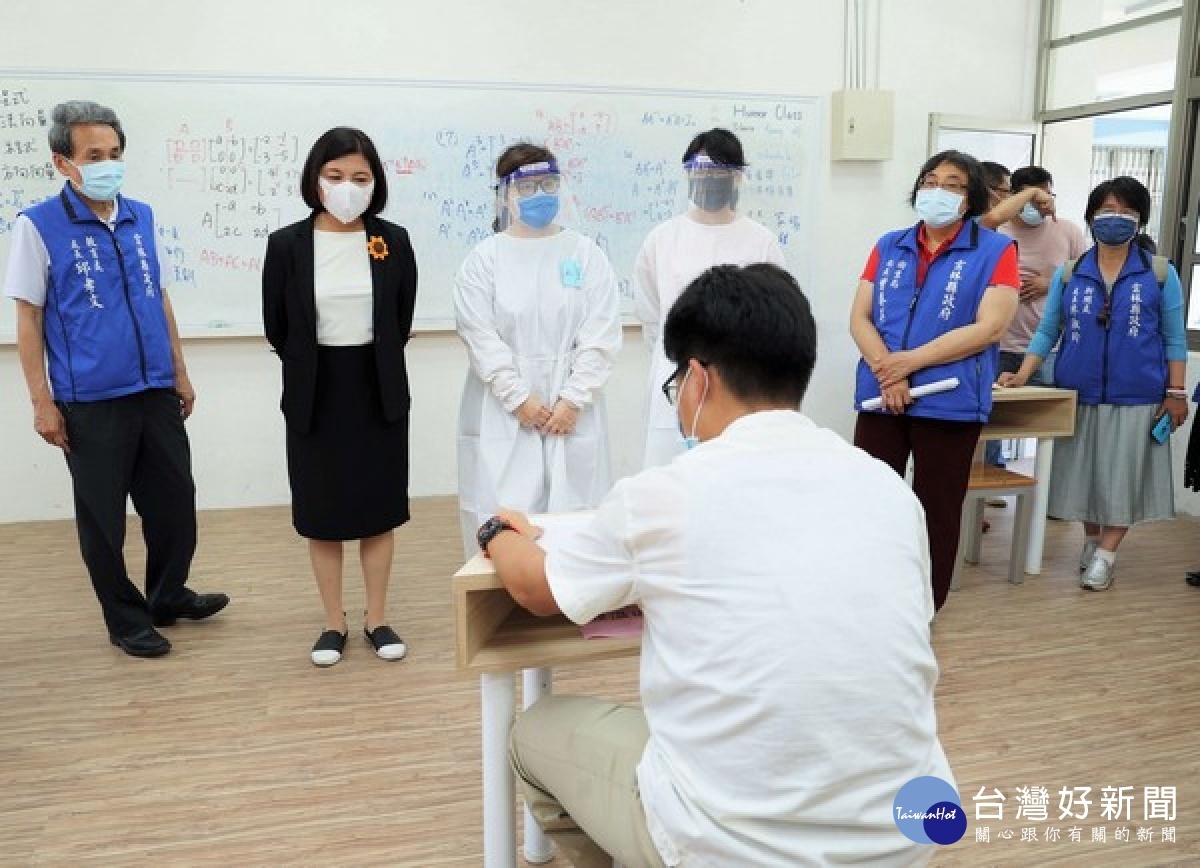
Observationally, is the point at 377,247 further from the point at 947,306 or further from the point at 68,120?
the point at 947,306

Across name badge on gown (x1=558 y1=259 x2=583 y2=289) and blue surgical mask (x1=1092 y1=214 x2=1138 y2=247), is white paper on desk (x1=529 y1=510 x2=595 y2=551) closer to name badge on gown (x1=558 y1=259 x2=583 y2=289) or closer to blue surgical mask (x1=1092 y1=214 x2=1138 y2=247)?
name badge on gown (x1=558 y1=259 x2=583 y2=289)

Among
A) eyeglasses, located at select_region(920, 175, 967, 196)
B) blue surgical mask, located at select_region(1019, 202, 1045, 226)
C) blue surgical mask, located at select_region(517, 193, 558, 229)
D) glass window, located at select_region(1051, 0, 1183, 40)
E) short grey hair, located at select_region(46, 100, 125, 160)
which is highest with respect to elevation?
glass window, located at select_region(1051, 0, 1183, 40)

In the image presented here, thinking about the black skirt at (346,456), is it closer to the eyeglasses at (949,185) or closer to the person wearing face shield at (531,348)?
the person wearing face shield at (531,348)

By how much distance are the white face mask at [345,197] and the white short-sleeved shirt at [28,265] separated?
0.84 metres

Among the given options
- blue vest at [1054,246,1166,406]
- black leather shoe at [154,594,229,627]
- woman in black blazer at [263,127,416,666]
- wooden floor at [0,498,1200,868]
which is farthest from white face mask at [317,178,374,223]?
blue vest at [1054,246,1166,406]

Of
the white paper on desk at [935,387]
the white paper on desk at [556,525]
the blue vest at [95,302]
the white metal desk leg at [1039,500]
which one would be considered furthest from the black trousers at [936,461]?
the blue vest at [95,302]

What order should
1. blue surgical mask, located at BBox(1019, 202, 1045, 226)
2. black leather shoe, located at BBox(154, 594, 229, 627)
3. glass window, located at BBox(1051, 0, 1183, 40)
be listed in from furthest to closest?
1. glass window, located at BBox(1051, 0, 1183, 40)
2. blue surgical mask, located at BBox(1019, 202, 1045, 226)
3. black leather shoe, located at BBox(154, 594, 229, 627)

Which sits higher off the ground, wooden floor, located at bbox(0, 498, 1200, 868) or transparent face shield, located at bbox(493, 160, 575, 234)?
transparent face shield, located at bbox(493, 160, 575, 234)

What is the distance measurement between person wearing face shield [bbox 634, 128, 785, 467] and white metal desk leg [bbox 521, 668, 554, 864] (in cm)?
147

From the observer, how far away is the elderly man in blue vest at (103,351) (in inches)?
108

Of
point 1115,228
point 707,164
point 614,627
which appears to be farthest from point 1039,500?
point 614,627

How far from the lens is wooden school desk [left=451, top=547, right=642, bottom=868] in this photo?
1.57m

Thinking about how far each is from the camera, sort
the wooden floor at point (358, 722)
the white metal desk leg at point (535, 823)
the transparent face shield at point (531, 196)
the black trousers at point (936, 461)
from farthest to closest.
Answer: the black trousers at point (936, 461) → the transparent face shield at point (531, 196) → the wooden floor at point (358, 722) → the white metal desk leg at point (535, 823)

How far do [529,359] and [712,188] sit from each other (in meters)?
0.97
